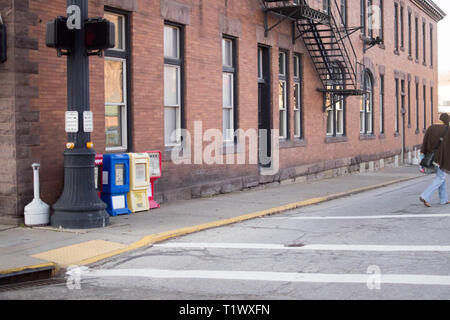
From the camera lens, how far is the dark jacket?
40.2ft

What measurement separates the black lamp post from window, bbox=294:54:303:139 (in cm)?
1100

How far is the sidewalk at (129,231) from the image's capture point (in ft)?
25.2

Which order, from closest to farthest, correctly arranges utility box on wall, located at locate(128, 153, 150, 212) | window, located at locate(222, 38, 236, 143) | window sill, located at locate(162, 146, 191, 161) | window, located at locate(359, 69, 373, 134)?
→ utility box on wall, located at locate(128, 153, 150, 212) < window sill, located at locate(162, 146, 191, 161) < window, located at locate(222, 38, 236, 143) < window, located at locate(359, 69, 373, 134)

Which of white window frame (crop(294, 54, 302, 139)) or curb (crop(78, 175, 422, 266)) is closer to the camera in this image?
curb (crop(78, 175, 422, 266))

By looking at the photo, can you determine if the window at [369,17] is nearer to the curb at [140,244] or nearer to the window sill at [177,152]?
the curb at [140,244]

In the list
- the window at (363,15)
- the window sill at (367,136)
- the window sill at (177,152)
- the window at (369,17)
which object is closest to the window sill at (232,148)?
the window sill at (177,152)

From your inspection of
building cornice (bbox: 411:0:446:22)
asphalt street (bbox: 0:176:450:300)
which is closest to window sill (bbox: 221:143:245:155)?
asphalt street (bbox: 0:176:450:300)

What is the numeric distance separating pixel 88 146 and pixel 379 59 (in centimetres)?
2089

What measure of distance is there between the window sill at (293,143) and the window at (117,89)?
7110mm

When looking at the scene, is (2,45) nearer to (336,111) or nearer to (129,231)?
(129,231)

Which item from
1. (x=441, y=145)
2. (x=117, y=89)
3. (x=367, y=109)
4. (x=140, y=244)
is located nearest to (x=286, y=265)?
(x=140, y=244)

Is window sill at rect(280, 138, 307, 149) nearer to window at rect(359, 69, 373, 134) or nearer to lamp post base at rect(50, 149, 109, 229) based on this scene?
window at rect(359, 69, 373, 134)

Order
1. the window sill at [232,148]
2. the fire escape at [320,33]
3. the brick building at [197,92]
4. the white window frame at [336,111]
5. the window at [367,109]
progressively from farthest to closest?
the window at [367,109]
the white window frame at [336,111]
the fire escape at [320,33]
the window sill at [232,148]
the brick building at [197,92]

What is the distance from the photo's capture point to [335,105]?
2275 cm
